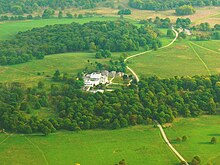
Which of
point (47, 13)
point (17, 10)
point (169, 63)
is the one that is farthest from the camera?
point (17, 10)

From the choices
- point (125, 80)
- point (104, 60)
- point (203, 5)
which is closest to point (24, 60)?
point (104, 60)

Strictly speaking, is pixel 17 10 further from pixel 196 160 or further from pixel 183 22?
pixel 196 160

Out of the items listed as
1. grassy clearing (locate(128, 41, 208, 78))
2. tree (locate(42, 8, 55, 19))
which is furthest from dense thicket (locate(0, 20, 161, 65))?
tree (locate(42, 8, 55, 19))

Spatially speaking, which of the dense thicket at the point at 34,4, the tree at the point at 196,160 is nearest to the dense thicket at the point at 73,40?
the dense thicket at the point at 34,4

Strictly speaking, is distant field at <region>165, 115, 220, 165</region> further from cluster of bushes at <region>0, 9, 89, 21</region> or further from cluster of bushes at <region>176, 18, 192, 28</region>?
cluster of bushes at <region>0, 9, 89, 21</region>

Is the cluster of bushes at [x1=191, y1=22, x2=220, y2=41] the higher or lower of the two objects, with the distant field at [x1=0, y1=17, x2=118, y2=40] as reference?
lower

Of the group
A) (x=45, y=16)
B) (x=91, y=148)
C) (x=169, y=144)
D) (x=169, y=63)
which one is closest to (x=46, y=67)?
(x=169, y=63)
